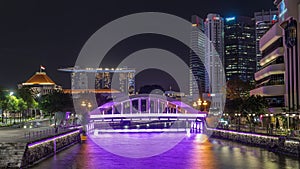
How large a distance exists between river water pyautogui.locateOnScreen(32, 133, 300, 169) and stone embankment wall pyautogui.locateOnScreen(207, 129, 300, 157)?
0.80 metres

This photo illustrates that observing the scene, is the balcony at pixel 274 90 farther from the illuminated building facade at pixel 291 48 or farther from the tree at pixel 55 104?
the tree at pixel 55 104

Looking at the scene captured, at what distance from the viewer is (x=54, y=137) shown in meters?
46.4

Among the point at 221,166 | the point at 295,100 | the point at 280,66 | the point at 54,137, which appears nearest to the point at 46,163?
the point at 54,137

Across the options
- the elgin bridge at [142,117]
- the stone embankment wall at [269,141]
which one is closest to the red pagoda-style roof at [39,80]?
the elgin bridge at [142,117]

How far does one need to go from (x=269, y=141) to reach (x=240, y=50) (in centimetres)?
14929

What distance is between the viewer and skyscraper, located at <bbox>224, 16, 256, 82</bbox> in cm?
18850

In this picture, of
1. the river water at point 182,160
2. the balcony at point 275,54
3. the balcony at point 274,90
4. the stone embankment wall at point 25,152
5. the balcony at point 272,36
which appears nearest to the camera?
the stone embankment wall at point 25,152

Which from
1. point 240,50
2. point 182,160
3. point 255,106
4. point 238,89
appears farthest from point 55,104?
point 240,50

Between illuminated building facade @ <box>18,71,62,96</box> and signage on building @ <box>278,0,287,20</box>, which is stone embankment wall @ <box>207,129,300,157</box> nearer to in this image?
signage on building @ <box>278,0,287,20</box>

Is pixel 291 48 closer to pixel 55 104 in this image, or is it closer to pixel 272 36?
pixel 272 36

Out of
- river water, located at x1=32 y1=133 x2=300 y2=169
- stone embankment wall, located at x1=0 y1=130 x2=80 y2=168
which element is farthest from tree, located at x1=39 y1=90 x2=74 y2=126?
stone embankment wall, located at x1=0 y1=130 x2=80 y2=168

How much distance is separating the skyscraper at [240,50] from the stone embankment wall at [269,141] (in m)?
126

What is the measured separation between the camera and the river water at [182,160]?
3862 cm

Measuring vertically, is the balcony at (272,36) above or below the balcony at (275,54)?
above
